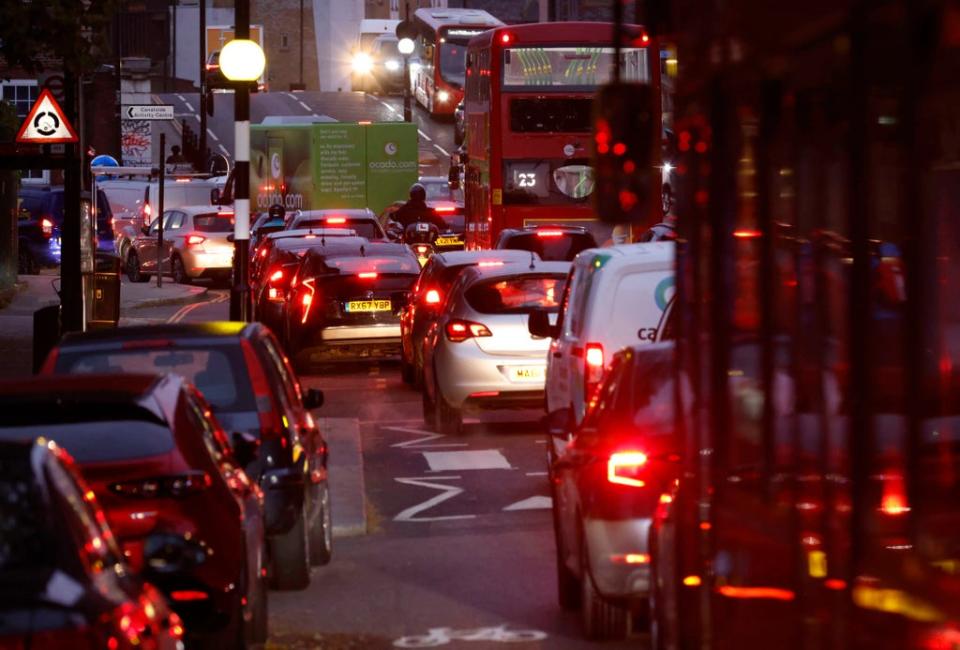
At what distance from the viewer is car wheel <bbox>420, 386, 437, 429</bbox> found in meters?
20.2

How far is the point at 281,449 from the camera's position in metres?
11.2

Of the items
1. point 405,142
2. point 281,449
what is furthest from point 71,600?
point 405,142

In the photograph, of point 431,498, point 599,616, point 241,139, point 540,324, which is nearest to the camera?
point 599,616

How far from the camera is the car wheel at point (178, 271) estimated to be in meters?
45.3

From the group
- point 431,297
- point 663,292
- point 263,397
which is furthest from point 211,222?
point 263,397

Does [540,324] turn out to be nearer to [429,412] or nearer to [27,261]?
[429,412]

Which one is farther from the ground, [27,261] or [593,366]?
[593,366]

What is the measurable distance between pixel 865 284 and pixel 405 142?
4480 centimetres

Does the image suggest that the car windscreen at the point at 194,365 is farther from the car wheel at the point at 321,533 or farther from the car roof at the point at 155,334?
the car wheel at the point at 321,533

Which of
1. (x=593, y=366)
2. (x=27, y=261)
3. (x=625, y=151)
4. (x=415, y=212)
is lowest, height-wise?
(x=27, y=261)

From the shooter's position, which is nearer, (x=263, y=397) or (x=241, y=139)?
(x=263, y=397)

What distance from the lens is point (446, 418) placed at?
19781mm

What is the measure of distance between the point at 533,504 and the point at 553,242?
467 inches

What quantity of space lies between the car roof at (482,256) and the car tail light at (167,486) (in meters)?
11.6
